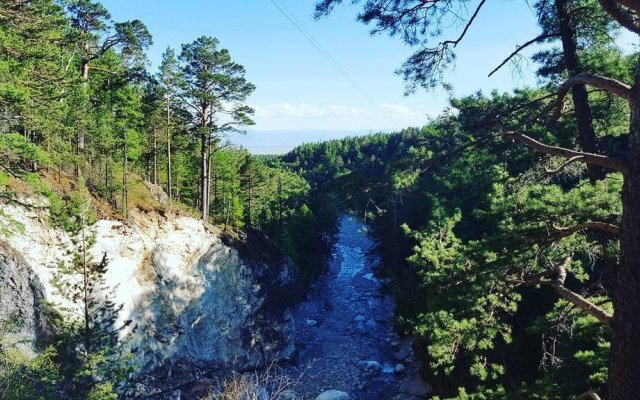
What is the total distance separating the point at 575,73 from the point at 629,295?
372 cm

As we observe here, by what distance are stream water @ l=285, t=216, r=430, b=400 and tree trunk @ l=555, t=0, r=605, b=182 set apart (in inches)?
322

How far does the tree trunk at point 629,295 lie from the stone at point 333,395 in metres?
18.6

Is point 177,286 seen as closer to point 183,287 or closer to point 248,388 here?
point 183,287

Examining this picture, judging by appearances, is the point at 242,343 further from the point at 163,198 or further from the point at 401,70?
the point at 401,70

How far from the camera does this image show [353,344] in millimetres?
27328

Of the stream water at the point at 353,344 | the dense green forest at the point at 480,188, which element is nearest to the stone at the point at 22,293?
the dense green forest at the point at 480,188

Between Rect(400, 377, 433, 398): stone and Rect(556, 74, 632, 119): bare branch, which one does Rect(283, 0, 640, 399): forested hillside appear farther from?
Rect(400, 377, 433, 398): stone

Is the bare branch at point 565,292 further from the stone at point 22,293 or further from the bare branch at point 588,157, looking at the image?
the stone at point 22,293

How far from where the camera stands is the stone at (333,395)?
2036 centimetres

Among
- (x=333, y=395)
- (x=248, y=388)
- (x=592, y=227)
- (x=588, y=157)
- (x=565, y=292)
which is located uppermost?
(x=588, y=157)

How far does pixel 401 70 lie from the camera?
598 centimetres

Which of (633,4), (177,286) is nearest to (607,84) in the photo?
(633,4)

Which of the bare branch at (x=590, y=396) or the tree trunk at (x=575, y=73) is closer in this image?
the bare branch at (x=590, y=396)

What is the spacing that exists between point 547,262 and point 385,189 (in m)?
2.71
